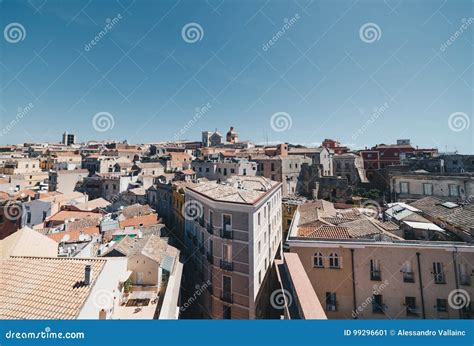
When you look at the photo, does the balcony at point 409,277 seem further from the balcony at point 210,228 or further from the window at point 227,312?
the balcony at point 210,228

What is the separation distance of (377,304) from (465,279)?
7.91 feet

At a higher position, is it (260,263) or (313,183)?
(313,183)

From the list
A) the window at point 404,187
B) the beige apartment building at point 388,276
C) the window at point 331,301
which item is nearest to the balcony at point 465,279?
the beige apartment building at point 388,276

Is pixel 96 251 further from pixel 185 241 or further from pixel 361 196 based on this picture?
pixel 361 196

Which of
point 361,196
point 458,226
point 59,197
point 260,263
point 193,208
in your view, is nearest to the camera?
point 458,226

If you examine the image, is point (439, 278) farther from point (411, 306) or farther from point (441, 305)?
point (411, 306)

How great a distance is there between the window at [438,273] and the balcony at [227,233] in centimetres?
618

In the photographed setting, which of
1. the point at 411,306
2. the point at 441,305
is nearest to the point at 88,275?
the point at 411,306

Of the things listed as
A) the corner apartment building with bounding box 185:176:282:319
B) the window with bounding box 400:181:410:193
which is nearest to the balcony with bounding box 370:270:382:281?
the corner apartment building with bounding box 185:176:282:319

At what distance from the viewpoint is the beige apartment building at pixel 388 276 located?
7023mm

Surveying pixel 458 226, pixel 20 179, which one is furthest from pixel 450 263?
pixel 20 179

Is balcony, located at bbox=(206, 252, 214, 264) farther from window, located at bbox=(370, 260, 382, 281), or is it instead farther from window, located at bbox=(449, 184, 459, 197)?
window, located at bbox=(449, 184, 459, 197)

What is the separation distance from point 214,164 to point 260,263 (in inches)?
612

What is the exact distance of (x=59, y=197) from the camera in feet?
60.2
